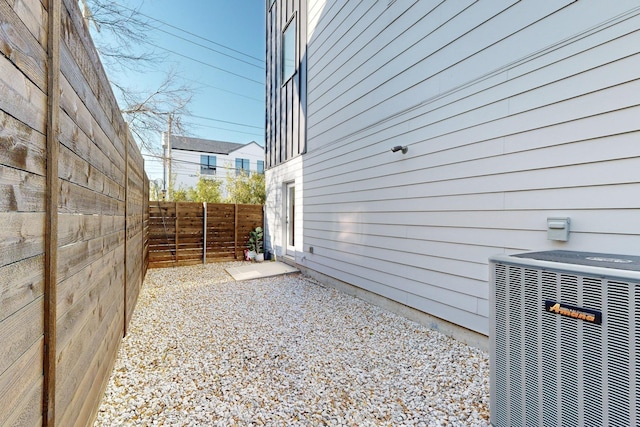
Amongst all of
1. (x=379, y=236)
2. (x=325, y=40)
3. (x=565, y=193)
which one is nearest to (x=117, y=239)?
(x=379, y=236)

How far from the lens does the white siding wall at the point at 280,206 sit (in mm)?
6504

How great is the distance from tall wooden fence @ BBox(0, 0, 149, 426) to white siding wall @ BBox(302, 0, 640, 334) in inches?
119

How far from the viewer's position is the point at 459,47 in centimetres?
297

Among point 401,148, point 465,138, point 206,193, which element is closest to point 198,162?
point 206,193

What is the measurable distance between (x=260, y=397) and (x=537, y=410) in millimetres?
1649

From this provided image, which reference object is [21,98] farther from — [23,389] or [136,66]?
[136,66]

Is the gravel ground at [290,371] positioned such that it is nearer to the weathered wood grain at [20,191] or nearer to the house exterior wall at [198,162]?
the weathered wood grain at [20,191]

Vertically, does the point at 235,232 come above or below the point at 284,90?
below

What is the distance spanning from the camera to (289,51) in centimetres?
700

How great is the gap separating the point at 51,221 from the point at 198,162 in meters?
20.9

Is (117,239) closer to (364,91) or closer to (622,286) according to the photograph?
(622,286)

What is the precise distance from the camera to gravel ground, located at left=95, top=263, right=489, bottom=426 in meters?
1.87

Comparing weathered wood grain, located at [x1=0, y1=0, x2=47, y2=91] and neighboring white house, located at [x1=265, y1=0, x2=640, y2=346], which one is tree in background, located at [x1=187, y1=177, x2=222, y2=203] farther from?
weathered wood grain, located at [x1=0, y1=0, x2=47, y2=91]

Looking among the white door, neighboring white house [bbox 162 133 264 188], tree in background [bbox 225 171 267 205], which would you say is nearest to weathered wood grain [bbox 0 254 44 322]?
the white door
